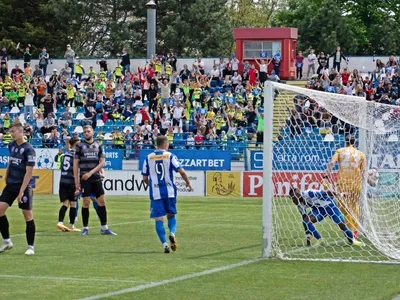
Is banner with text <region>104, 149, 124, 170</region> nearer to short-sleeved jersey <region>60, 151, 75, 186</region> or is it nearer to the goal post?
short-sleeved jersey <region>60, 151, 75, 186</region>

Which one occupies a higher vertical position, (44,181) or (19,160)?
(19,160)

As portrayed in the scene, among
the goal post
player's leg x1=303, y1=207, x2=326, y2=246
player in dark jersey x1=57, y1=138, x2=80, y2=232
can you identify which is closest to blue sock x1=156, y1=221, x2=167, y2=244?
the goal post

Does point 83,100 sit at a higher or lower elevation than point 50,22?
lower

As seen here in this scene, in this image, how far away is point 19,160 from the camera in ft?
46.8

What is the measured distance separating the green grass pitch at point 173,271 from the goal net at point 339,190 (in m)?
0.72

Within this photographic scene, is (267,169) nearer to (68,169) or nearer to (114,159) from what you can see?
(68,169)

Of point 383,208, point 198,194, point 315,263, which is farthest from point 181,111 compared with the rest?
point 315,263

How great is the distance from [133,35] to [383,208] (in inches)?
2108

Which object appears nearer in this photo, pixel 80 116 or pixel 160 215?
pixel 160 215

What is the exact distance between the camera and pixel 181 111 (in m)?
41.5

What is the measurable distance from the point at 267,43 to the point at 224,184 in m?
22.8

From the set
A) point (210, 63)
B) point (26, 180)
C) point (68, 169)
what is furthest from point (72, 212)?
point (210, 63)

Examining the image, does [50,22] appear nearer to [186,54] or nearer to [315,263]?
[186,54]

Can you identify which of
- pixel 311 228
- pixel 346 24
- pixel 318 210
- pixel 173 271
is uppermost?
pixel 346 24
